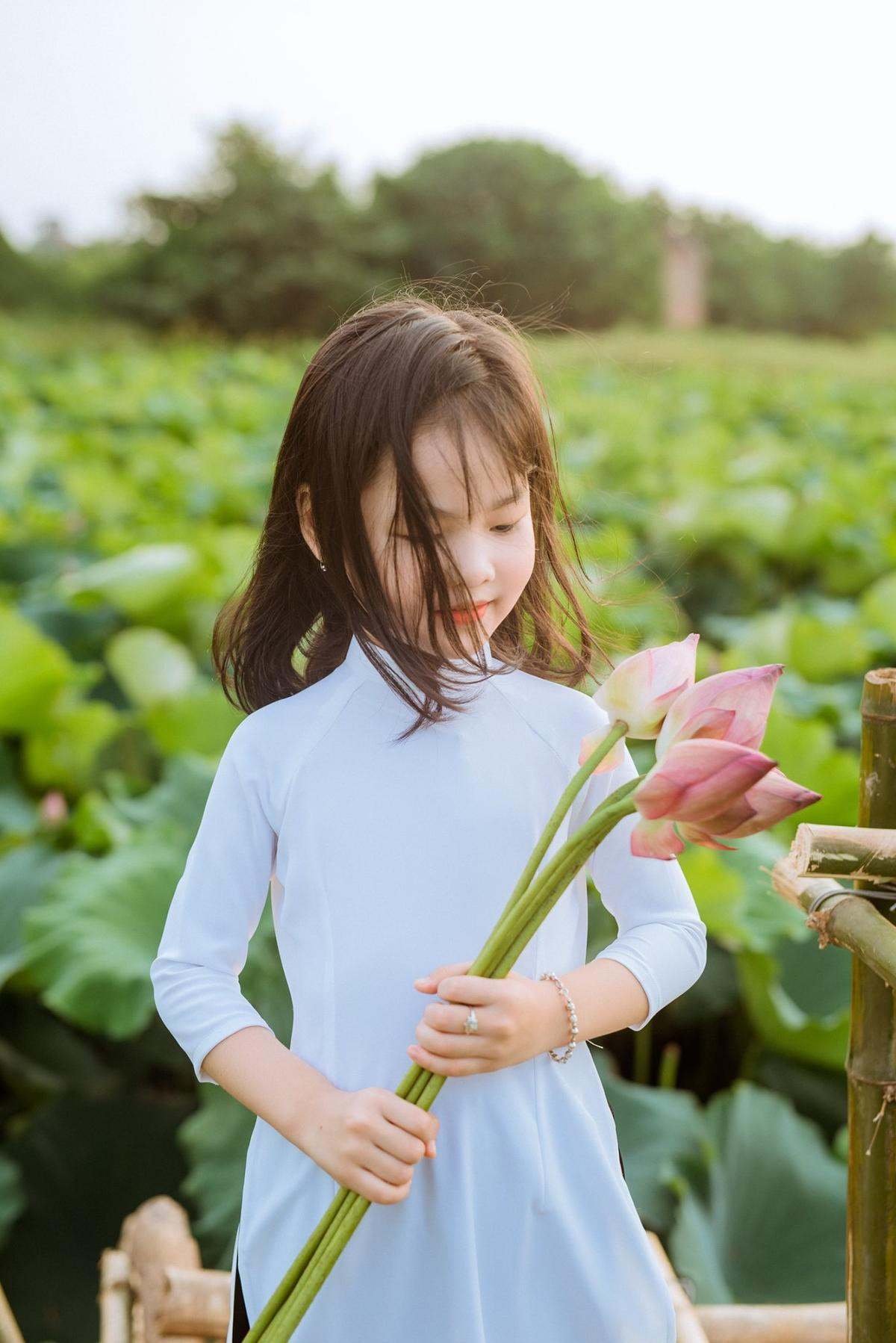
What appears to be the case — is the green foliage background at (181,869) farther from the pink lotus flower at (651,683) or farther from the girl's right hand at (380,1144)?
the girl's right hand at (380,1144)

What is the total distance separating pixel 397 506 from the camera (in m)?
0.61

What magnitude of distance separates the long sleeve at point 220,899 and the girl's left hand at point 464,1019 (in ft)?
0.37

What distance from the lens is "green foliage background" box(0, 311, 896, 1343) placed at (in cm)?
130

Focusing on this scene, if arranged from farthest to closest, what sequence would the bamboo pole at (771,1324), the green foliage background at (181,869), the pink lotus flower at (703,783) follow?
the green foliage background at (181,869), the bamboo pole at (771,1324), the pink lotus flower at (703,783)

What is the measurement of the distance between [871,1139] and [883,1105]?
2cm

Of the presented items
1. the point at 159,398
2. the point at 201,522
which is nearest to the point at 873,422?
the point at 159,398

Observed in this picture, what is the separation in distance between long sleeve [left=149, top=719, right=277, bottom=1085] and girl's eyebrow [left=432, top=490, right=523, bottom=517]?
153 millimetres

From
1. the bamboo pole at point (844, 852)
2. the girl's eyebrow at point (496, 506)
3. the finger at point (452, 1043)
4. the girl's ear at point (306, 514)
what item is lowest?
the finger at point (452, 1043)

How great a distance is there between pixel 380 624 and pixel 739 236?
98.8ft

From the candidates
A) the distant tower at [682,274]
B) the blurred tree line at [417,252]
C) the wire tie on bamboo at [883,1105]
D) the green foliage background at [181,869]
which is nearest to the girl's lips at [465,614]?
the green foliage background at [181,869]

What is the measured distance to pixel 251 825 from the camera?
65 cm

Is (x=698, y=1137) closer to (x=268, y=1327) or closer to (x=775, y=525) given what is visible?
(x=268, y=1327)

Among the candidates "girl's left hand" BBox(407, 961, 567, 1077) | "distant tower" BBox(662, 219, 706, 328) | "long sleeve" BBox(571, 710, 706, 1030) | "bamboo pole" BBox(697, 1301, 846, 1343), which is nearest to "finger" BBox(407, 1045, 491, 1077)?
"girl's left hand" BBox(407, 961, 567, 1077)

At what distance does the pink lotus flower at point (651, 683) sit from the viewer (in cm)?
53
